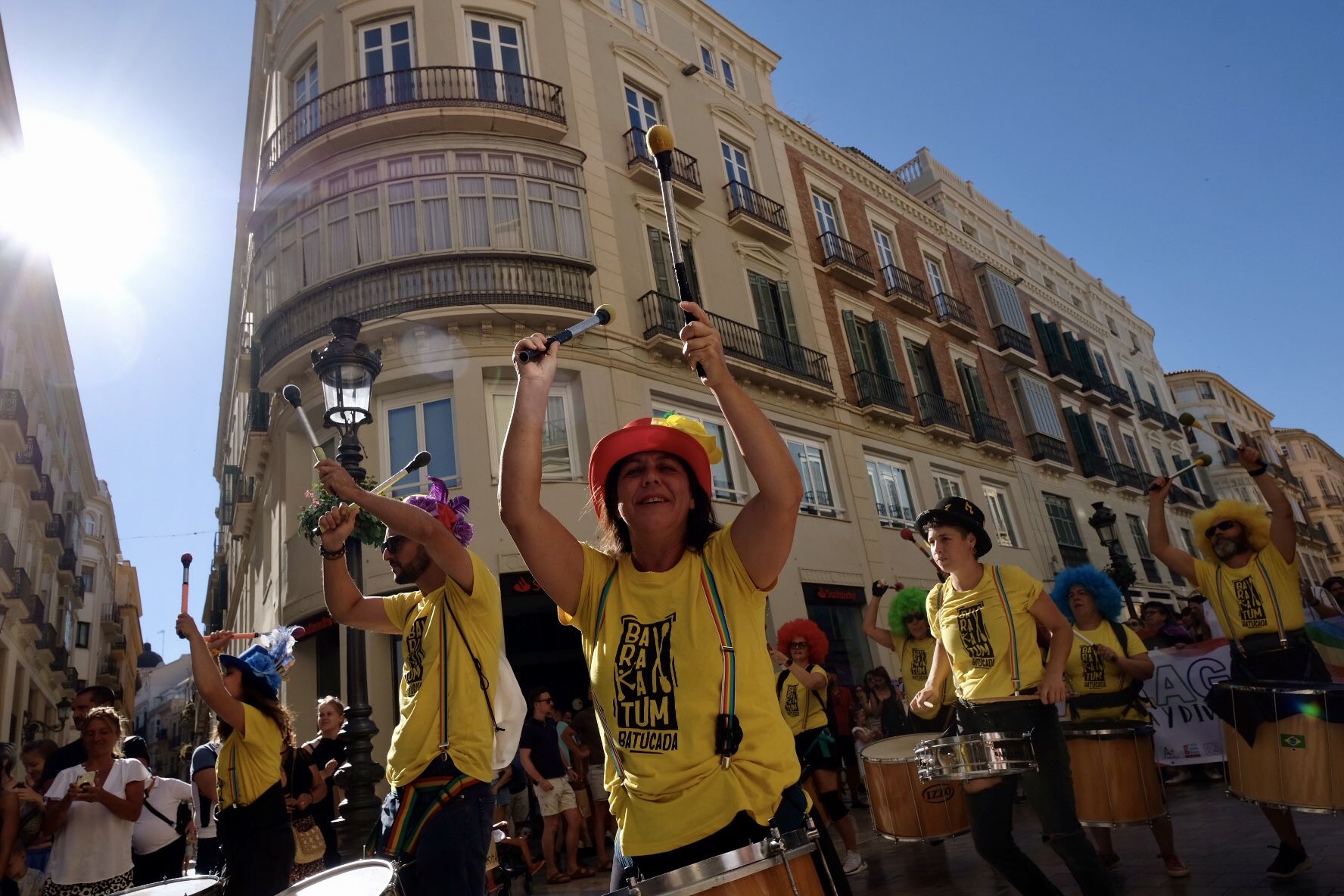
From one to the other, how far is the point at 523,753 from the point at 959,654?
17.8 feet

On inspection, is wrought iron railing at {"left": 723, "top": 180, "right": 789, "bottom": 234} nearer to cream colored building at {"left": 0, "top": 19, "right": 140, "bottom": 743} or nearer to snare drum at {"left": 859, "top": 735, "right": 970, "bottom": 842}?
snare drum at {"left": 859, "top": 735, "right": 970, "bottom": 842}

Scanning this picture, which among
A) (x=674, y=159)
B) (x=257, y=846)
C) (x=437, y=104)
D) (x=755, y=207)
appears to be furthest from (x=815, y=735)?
(x=755, y=207)

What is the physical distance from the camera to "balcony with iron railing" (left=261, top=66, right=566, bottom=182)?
48.5 ft

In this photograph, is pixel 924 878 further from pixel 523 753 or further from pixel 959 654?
pixel 523 753

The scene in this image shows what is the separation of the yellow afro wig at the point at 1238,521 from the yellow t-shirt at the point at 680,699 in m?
5.01

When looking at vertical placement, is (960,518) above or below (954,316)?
below

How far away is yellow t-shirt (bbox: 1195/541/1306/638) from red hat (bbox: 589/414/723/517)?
453cm

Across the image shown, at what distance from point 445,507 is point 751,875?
268 centimetres

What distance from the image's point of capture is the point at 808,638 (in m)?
7.66

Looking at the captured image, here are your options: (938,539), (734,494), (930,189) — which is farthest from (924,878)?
(930,189)

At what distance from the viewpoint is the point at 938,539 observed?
4535mm

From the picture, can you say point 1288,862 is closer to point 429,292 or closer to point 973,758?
point 973,758

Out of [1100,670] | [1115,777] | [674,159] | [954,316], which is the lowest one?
[1115,777]

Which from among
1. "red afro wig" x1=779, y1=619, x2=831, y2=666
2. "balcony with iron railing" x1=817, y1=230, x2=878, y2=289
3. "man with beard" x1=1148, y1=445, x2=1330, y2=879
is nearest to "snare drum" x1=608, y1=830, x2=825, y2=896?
"man with beard" x1=1148, y1=445, x2=1330, y2=879
